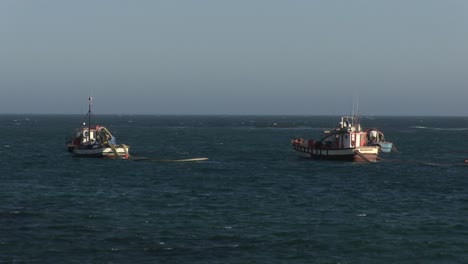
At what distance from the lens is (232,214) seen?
5547 cm

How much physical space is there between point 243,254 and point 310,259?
400cm

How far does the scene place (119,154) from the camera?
4274 inches

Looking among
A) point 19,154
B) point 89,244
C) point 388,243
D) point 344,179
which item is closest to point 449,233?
point 388,243

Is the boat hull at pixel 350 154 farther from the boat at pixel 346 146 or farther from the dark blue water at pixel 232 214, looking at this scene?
the dark blue water at pixel 232 214

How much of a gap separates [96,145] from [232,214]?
56946 millimetres

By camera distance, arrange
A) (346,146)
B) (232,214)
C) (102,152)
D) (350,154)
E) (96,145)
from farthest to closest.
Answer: (96,145) < (102,152) < (346,146) < (350,154) < (232,214)

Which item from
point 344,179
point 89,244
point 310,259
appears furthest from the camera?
point 344,179

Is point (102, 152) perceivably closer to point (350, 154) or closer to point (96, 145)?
point (96, 145)

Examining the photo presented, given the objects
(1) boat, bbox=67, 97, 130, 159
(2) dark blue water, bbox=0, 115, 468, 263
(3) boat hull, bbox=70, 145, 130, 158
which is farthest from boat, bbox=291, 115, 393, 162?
(1) boat, bbox=67, 97, 130, 159

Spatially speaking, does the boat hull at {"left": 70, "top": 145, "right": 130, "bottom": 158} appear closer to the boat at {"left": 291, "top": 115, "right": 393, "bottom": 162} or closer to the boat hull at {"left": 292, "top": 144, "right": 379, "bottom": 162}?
the boat at {"left": 291, "top": 115, "right": 393, "bottom": 162}

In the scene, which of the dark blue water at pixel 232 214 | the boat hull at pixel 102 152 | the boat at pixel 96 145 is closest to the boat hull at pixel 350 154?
the dark blue water at pixel 232 214

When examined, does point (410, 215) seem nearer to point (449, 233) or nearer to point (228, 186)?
point (449, 233)

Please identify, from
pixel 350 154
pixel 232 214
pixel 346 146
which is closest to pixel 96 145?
pixel 346 146

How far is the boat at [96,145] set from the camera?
352 ft
